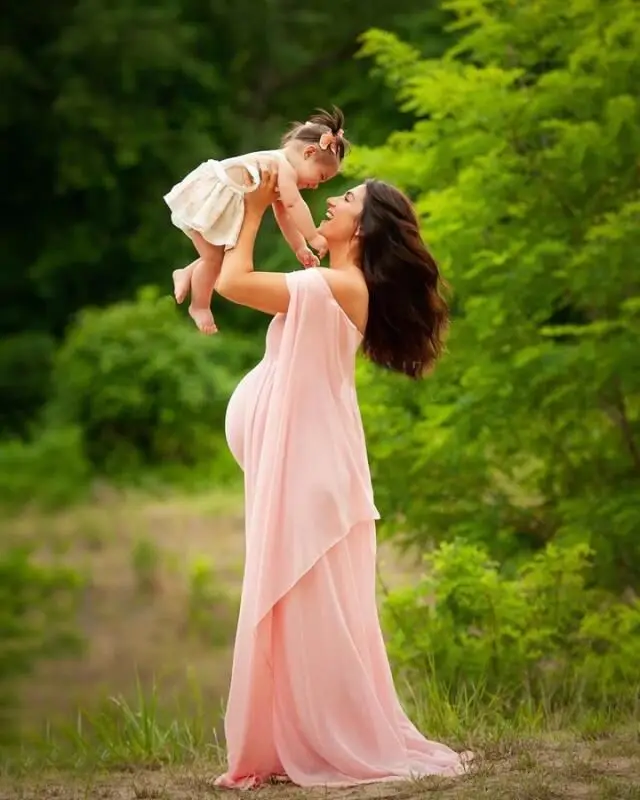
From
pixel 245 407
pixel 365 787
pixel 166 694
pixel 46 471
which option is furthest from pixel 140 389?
pixel 365 787

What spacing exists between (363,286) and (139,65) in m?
13.1

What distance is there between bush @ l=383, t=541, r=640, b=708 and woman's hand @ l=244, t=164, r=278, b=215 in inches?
105

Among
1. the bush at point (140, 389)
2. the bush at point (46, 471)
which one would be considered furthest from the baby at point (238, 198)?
the bush at point (140, 389)

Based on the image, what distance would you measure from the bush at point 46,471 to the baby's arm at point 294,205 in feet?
34.7

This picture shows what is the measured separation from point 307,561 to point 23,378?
13.5 metres

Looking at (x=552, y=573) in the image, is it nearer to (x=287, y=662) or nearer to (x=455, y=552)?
(x=455, y=552)

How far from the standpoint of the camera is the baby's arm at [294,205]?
4.18 metres

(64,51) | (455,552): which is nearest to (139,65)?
(64,51)

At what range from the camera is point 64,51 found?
16609 mm

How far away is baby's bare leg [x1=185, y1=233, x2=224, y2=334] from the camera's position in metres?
4.29

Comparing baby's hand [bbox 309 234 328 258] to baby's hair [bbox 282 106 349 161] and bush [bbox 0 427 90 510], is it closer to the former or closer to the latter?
baby's hair [bbox 282 106 349 161]

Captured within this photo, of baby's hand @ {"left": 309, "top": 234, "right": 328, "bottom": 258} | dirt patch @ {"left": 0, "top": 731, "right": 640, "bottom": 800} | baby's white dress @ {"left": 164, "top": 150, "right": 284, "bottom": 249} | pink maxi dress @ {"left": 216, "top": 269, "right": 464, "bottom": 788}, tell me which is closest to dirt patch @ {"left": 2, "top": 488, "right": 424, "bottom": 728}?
dirt patch @ {"left": 0, "top": 731, "right": 640, "bottom": 800}

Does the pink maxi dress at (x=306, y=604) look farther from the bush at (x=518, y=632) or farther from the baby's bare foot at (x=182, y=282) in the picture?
the bush at (x=518, y=632)

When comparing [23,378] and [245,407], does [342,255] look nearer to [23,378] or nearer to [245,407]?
[245,407]
